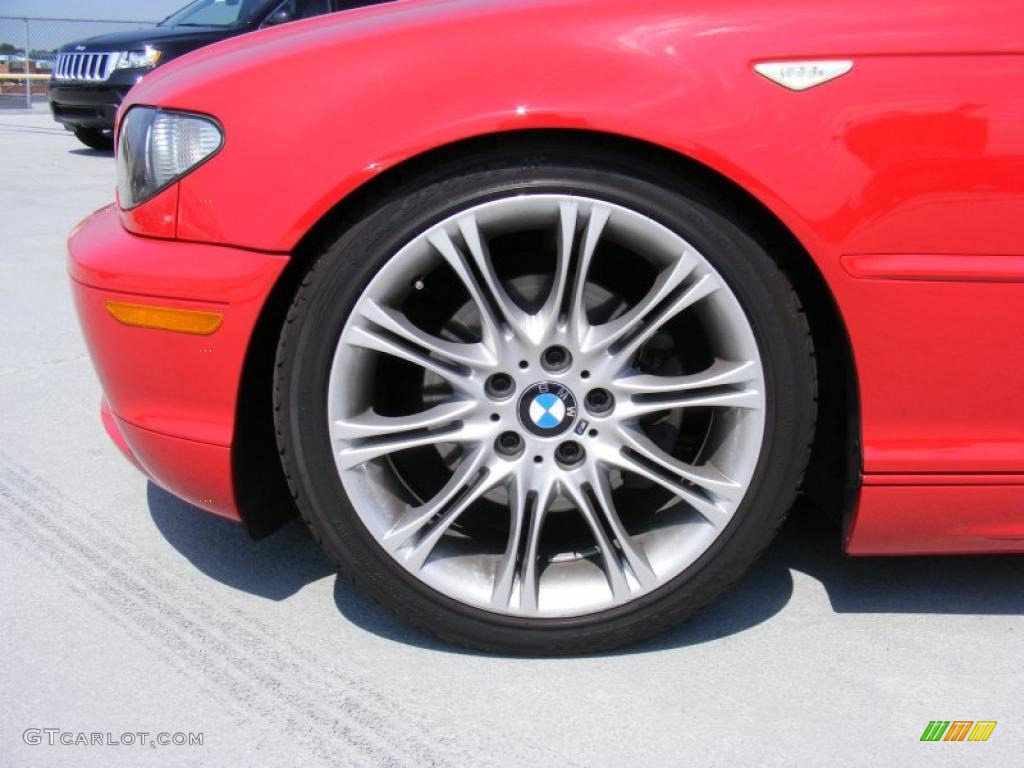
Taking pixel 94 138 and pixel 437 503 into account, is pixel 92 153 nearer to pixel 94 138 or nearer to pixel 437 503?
pixel 94 138

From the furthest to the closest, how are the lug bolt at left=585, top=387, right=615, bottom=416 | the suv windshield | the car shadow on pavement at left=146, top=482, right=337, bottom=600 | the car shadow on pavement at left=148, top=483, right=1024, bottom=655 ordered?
the suv windshield
the car shadow on pavement at left=146, top=482, right=337, bottom=600
the car shadow on pavement at left=148, top=483, right=1024, bottom=655
the lug bolt at left=585, top=387, right=615, bottom=416

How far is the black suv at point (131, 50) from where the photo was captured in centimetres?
891

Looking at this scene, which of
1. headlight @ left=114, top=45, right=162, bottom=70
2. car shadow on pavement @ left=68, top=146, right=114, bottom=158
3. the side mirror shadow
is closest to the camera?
the side mirror shadow

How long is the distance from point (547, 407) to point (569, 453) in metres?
0.11

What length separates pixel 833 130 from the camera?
72.2 inches

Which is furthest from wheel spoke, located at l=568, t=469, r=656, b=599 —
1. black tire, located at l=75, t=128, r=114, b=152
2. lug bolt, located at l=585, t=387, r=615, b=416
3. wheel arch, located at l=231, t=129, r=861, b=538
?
black tire, located at l=75, t=128, r=114, b=152

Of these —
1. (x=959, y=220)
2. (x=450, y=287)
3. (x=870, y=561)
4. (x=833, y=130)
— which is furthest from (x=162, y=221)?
(x=870, y=561)

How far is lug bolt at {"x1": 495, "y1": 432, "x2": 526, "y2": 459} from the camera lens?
6.72 ft

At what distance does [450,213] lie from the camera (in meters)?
1.93

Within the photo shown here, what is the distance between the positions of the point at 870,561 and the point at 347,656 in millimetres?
1228

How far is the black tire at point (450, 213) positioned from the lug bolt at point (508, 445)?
30 centimetres

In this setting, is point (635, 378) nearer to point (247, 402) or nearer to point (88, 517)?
point (247, 402)

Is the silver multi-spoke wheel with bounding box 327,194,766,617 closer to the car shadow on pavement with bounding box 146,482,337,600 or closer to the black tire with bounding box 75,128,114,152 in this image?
the car shadow on pavement with bounding box 146,482,337,600

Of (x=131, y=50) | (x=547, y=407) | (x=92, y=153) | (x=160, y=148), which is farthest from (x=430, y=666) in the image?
(x=92, y=153)
